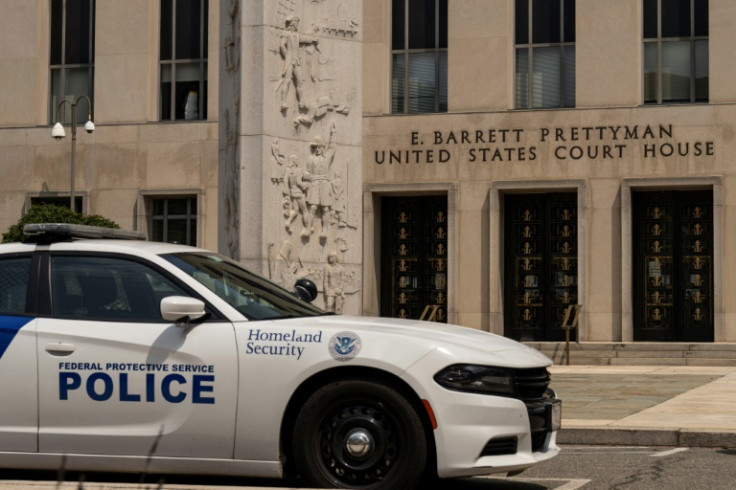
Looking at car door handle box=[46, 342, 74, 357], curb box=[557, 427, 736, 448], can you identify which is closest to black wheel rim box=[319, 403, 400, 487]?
car door handle box=[46, 342, 74, 357]

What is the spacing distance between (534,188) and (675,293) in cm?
405

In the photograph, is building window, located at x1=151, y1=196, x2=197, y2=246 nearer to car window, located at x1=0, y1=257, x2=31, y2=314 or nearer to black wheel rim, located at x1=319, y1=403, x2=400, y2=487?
car window, located at x1=0, y1=257, x2=31, y2=314

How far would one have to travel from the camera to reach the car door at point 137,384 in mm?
8203

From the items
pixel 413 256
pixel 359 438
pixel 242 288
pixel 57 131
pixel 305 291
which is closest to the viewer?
pixel 359 438

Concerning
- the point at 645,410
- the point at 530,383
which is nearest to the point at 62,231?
the point at 530,383

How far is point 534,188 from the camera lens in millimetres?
33188

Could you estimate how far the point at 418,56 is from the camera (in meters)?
35.1

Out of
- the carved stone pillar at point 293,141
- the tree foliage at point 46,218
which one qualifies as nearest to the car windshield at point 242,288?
the carved stone pillar at point 293,141

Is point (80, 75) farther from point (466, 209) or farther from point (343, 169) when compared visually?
point (343, 169)

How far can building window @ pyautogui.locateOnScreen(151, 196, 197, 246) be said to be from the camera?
3606cm

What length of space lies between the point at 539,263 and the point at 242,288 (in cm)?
2543

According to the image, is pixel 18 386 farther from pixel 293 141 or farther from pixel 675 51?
pixel 675 51

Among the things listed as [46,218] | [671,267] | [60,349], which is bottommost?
[60,349]

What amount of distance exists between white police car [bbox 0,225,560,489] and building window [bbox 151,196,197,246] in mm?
27457
